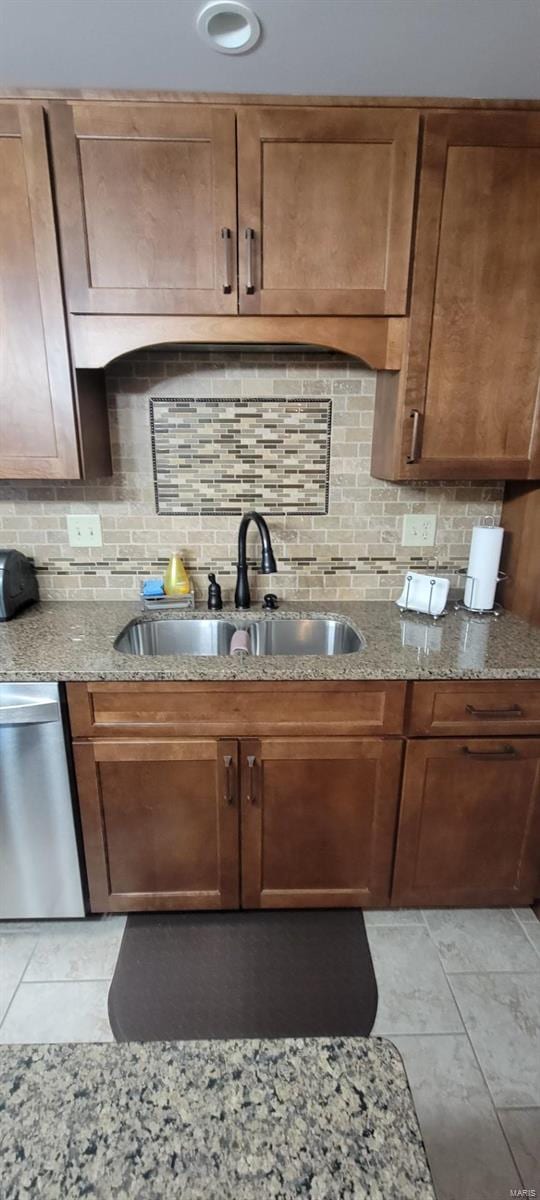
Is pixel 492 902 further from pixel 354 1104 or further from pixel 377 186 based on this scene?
pixel 377 186

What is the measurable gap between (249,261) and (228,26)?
45 cm

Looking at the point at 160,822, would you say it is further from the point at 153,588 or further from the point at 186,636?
the point at 153,588

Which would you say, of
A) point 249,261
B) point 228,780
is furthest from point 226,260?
point 228,780

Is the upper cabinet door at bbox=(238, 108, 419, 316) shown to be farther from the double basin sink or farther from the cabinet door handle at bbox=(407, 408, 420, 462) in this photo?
the double basin sink

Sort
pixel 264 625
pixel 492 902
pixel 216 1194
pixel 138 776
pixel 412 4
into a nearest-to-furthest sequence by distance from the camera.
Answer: pixel 216 1194, pixel 412 4, pixel 138 776, pixel 492 902, pixel 264 625

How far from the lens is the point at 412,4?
45.1 inches

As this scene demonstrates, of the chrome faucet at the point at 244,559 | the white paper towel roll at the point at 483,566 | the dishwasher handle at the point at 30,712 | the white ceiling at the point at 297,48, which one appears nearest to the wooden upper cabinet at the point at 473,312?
the white ceiling at the point at 297,48

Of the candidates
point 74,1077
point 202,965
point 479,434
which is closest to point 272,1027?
point 202,965

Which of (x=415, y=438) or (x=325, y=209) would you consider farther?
(x=415, y=438)

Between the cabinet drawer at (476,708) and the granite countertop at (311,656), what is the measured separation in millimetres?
53

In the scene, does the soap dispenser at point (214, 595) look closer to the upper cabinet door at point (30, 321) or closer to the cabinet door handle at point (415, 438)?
the upper cabinet door at point (30, 321)

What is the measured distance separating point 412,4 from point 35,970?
262 centimetres

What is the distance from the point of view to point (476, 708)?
156cm

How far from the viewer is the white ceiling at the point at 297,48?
3.80 feet
